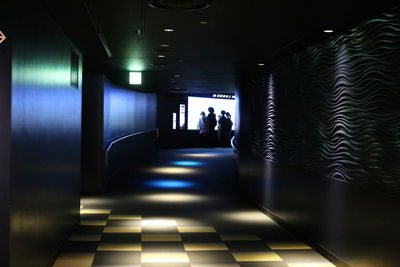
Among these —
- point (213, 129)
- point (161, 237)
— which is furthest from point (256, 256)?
point (213, 129)

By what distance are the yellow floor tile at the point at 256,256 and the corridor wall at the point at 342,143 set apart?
57cm

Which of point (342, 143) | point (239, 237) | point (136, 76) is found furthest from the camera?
point (136, 76)

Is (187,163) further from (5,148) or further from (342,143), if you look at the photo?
(5,148)

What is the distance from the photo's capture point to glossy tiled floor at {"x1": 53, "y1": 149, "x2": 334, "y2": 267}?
657 centimetres

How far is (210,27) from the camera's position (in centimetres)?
714

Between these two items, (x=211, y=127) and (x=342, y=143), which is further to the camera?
→ (x=211, y=127)

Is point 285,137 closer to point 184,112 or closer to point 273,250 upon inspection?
point 273,250

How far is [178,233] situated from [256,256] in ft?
5.18

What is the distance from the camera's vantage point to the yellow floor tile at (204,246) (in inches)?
280

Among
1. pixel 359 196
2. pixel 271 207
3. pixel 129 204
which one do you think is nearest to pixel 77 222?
pixel 129 204

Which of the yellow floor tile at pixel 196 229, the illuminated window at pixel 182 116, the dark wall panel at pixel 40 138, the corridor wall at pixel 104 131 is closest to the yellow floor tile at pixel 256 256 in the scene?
the yellow floor tile at pixel 196 229

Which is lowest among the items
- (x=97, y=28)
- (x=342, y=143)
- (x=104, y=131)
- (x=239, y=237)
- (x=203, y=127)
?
(x=239, y=237)

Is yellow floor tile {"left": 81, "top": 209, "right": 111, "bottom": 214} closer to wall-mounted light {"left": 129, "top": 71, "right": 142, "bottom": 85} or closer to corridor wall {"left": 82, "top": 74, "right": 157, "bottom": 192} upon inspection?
corridor wall {"left": 82, "top": 74, "right": 157, "bottom": 192}

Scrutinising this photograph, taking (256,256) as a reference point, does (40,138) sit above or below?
above
